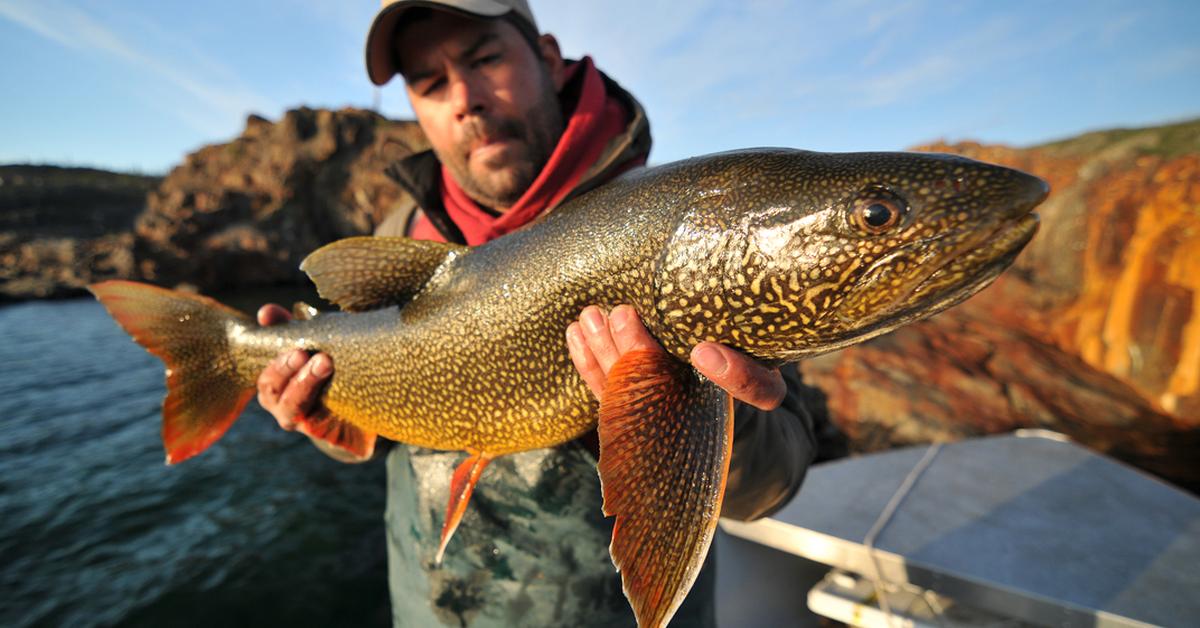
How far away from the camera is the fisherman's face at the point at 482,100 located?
283 centimetres

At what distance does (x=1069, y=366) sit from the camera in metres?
7.96

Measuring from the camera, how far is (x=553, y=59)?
3299 millimetres

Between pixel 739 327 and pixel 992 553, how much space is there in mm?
3026

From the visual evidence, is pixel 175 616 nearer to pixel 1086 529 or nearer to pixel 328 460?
pixel 328 460

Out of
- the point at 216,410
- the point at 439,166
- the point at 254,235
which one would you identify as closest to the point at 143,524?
the point at 216,410

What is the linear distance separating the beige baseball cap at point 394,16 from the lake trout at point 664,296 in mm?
1236

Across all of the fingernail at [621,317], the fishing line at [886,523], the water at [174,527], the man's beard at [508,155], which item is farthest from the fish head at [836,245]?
the water at [174,527]

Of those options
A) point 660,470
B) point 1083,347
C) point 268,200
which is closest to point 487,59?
point 660,470

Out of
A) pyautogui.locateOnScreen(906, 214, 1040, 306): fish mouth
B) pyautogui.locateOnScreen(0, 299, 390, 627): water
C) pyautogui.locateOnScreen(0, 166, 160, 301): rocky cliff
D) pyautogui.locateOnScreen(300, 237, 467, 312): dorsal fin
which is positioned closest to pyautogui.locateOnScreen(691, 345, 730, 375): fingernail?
pyautogui.locateOnScreen(906, 214, 1040, 306): fish mouth

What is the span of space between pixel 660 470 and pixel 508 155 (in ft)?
6.24

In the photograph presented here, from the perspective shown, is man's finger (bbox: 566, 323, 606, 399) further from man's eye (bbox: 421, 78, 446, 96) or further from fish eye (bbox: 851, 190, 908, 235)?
man's eye (bbox: 421, 78, 446, 96)

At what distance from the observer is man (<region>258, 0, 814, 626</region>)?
2467mm

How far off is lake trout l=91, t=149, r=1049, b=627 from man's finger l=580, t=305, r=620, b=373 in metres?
0.06

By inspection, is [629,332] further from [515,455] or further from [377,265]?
[377,265]
